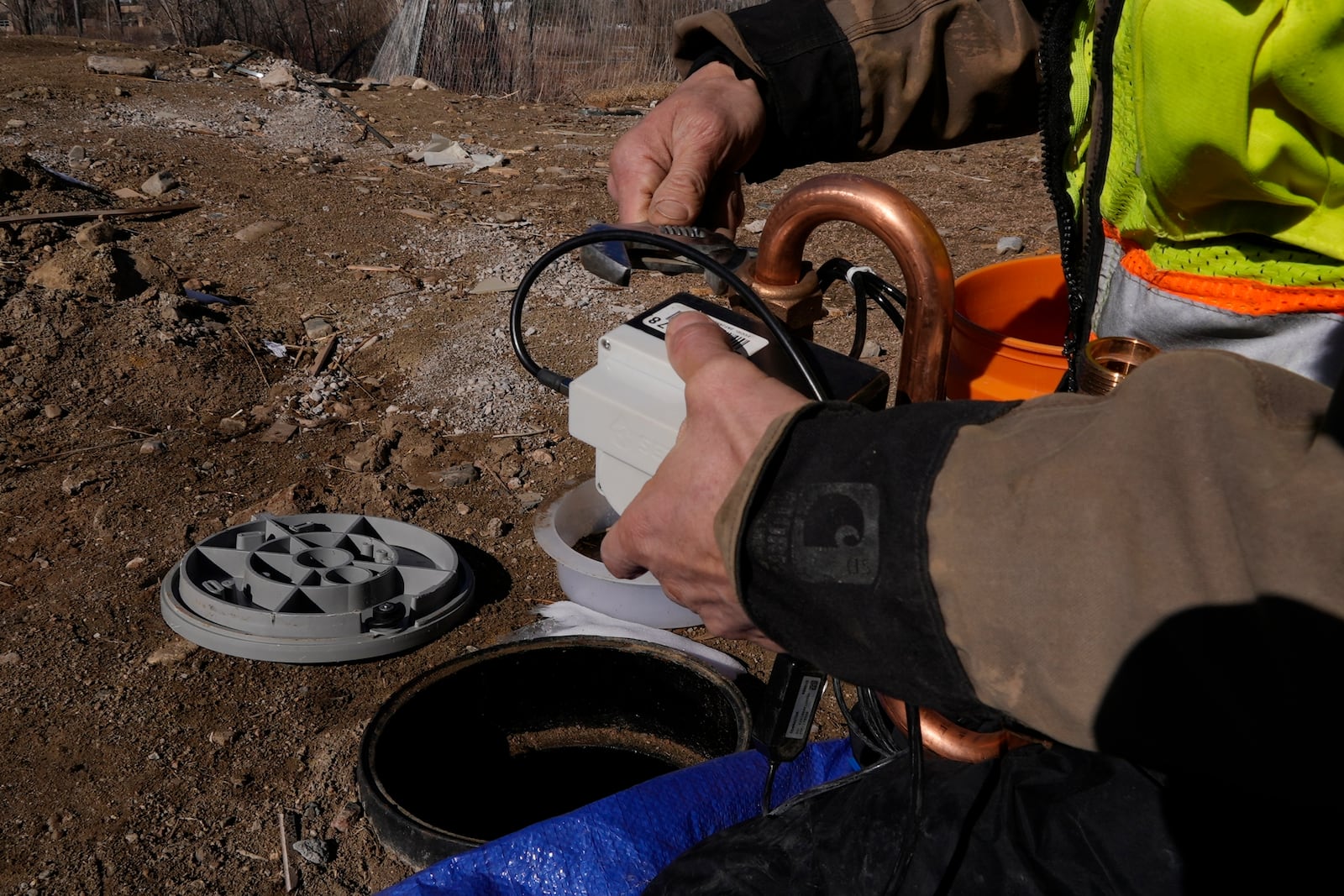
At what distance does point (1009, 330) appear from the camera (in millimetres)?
2086

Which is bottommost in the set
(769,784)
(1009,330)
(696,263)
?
(769,784)

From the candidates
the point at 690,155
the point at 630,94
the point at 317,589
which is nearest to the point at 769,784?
the point at 690,155

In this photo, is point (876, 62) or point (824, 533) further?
point (876, 62)

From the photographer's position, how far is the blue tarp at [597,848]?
1502mm

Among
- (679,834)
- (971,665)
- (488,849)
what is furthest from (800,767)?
(971,665)

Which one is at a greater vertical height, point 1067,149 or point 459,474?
point 1067,149

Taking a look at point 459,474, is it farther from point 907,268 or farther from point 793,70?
point 907,268

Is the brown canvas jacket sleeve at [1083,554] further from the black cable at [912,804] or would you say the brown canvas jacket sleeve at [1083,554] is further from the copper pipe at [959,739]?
the copper pipe at [959,739]

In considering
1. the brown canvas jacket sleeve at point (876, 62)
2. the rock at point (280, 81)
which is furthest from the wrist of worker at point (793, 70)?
the rock at point (280, 81)

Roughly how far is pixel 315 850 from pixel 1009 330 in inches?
64.0

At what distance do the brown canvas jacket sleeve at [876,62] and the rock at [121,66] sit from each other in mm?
6456

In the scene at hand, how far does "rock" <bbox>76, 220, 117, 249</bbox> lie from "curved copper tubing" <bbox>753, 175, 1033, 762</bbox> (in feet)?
11.7

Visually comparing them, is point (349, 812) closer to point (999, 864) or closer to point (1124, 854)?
point (999, 864)

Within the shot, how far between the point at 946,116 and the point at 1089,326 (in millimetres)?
552
